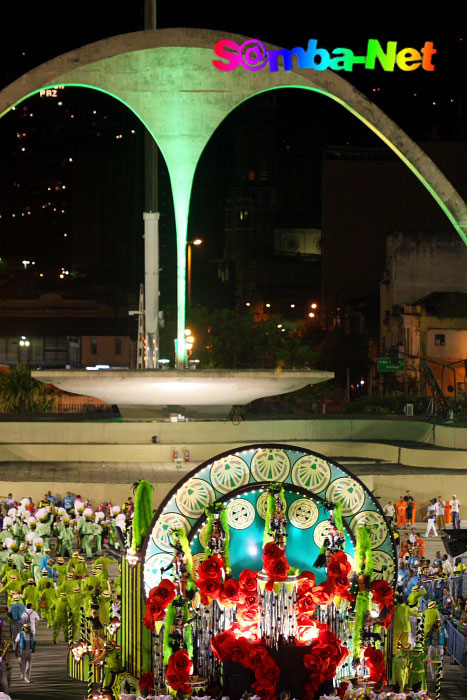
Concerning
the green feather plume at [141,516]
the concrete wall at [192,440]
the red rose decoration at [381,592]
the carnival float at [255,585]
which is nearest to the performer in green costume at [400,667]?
the carnival float at [255,585]

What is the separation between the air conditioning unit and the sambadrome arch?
64247mm

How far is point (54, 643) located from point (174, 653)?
19.1 feet

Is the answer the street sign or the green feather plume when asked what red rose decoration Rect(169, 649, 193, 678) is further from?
the street sign

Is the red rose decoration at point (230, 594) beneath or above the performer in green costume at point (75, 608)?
above

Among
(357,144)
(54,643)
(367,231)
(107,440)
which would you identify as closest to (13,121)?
(357,144)

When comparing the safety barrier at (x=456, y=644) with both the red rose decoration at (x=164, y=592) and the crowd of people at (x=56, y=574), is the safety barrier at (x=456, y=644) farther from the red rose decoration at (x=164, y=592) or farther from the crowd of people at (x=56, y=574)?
the red rose decoration at (x=164, y=592)

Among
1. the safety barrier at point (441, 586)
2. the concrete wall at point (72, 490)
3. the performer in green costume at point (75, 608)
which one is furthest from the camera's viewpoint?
the concrete wall at point (72, 490)

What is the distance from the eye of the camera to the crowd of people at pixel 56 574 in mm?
17094

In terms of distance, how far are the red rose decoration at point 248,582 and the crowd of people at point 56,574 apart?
204 centimetres

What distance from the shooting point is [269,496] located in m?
14.5

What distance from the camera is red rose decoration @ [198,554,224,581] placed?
45.6 feet

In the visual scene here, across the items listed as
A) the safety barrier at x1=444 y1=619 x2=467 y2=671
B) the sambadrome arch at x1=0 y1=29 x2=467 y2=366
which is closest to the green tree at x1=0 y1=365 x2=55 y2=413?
the sambadrome arch at x1=0 y1=29 x2=467 y2=366

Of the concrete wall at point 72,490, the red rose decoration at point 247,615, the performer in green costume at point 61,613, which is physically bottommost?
the performer in green costume at point 61,613

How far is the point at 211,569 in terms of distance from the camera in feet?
45.6
